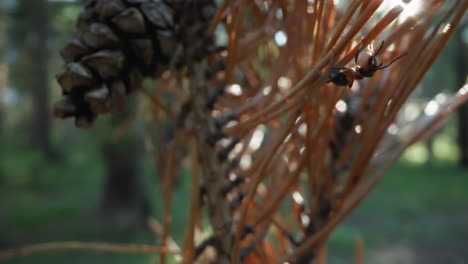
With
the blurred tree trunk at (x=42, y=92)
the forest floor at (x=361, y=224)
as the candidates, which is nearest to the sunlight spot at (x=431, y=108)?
the forest floor at (x=361, y=224)

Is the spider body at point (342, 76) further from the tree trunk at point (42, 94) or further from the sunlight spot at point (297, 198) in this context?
the tree trunk at point (42, 94)

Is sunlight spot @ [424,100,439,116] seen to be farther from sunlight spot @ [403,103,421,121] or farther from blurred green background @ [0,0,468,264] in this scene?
blurred green background @ [0,0,468,264]

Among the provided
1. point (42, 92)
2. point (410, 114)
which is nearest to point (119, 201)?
point (410, 114)

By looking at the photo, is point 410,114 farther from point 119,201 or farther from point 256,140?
point 119,201

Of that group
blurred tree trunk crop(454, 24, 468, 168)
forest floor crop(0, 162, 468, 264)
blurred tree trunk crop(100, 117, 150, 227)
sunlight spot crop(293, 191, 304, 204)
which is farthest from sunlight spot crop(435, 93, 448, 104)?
blurred tree trunk crop(454, 24, 468, 168)

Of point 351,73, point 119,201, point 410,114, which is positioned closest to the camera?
point 351,73

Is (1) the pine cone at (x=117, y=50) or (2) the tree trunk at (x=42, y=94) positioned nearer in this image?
(1) the pine cone at (x=117, y=50)

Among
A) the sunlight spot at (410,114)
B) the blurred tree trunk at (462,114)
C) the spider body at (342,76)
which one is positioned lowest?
the blurred tree trunk at (462,114)

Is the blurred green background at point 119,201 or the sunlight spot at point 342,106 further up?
the sunlight spot at point 342,106
